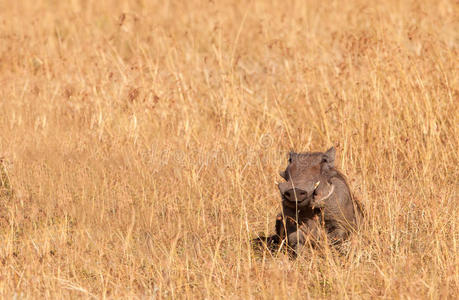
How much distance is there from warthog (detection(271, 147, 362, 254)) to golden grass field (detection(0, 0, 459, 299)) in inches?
5.3

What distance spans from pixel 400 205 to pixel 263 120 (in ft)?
7.00

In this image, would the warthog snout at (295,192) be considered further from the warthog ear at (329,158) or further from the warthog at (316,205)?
the warthog ear at (329,158)

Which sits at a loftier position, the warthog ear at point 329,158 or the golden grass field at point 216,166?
the warthog ear at point 329,158

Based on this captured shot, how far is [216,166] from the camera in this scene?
6195 mm

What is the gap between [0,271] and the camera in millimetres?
4363

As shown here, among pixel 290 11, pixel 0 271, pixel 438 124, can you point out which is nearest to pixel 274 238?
pixel 0 271

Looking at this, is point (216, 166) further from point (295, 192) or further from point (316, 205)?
point (295, 192)

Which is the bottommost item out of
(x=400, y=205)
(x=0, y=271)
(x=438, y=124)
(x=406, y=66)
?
(x=0, y=271)

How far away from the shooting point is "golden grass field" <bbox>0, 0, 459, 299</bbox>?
432cm

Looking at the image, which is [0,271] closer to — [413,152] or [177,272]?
[177,272]

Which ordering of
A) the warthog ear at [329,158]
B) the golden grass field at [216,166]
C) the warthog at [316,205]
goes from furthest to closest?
the warthog ear at [329,158]
the warthog at [316,205]
the golden grass field at [216,166]

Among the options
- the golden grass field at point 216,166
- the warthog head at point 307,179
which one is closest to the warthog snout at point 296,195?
the warthog head at point 307,179

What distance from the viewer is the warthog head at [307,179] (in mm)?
4355

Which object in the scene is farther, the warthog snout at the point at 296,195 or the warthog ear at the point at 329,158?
the warthog ear at the point at 329,158
